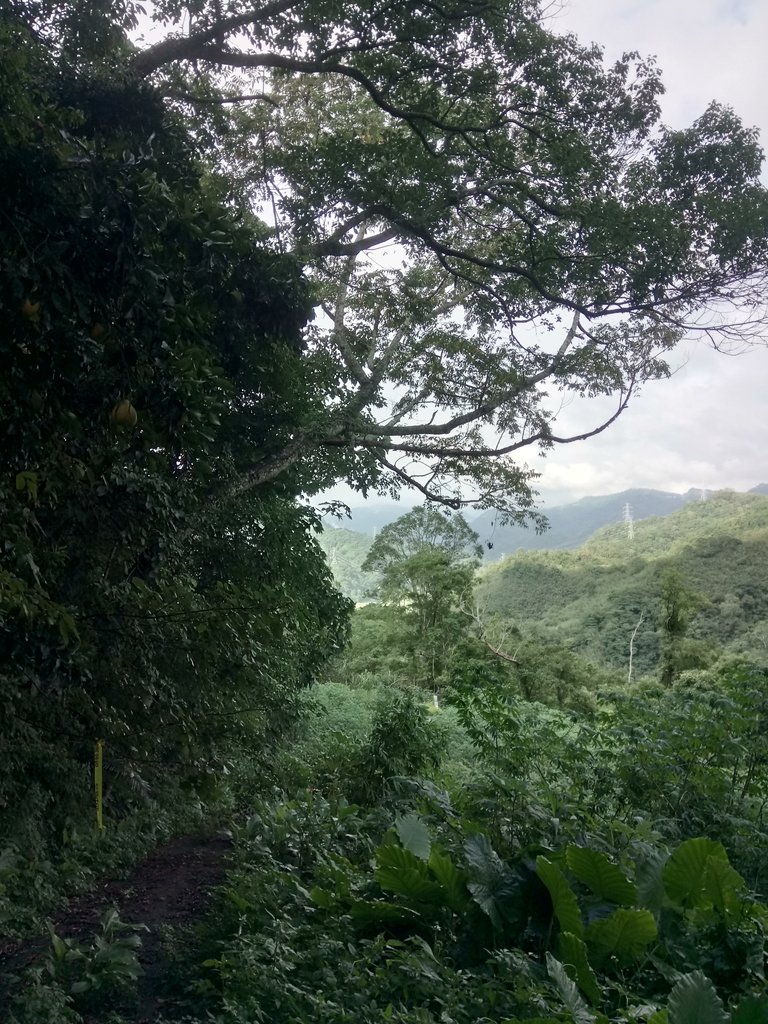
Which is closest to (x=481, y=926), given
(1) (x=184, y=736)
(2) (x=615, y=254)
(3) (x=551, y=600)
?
(1) (x=184, y=736)

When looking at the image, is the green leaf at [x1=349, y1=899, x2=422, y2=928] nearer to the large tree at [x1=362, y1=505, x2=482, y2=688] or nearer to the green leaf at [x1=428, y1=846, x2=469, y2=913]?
the green leaf at [x1=428, y1=846, x2=469, y2=913]

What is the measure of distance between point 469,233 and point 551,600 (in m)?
21.8

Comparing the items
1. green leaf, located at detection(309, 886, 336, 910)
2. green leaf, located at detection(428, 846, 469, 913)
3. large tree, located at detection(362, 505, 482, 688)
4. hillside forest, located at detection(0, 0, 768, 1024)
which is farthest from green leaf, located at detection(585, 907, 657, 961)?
large tree, located at detection(362, 505, 482, 688)

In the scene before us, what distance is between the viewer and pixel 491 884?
13.3 feet

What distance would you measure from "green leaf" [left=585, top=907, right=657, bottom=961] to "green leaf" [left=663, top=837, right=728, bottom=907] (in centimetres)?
42

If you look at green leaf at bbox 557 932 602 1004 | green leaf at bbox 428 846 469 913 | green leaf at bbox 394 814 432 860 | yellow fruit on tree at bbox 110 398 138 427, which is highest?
yellow fruit on tree at bbox 110 398 138 427

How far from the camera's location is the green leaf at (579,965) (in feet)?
10.5

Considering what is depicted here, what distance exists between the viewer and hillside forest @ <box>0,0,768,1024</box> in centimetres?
318

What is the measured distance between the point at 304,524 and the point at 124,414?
5.82 m

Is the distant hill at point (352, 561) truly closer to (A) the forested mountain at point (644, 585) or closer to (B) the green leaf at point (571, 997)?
(A) the forested mountain at point (644, 585)

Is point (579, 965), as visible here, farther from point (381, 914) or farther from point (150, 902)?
point (150, 902)

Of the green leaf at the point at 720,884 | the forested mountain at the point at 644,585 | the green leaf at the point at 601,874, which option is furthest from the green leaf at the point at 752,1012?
the forested mountain at the point at 644,585

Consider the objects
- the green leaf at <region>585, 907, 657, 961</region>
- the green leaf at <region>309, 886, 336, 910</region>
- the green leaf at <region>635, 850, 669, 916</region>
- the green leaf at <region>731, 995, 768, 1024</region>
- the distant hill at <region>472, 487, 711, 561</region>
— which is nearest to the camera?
the green leaf at <region>731, 995, 768, 1024</region>

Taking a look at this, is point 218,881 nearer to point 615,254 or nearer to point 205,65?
point 615,254
